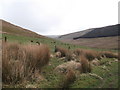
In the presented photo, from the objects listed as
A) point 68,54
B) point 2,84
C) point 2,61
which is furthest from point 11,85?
point 68,54

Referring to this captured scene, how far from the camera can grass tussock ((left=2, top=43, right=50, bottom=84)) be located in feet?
20.3

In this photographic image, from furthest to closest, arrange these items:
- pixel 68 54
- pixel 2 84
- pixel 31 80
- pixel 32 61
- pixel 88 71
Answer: pixel 68 54
pixel 88 71
pixel 32 61
pixel 31 80
pixel 2 84

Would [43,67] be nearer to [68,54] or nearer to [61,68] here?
[61,68]

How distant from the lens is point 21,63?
647 cm

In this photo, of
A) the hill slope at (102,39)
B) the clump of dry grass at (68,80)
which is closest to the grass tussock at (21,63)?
the clump of dry grass at (68,80)

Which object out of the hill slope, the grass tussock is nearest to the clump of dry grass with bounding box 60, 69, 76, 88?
the grass tussock

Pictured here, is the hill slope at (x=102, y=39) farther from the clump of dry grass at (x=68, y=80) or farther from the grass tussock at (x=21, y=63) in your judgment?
the clump of dry grass at (x=68, y=80)

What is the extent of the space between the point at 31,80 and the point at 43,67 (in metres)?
1.95

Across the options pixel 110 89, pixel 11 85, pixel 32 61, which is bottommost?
pixel 110 89

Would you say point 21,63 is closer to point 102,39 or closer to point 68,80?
point 68,80

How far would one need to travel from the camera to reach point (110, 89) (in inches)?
277

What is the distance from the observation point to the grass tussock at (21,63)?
618cm

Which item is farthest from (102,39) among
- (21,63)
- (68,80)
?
(21,63)

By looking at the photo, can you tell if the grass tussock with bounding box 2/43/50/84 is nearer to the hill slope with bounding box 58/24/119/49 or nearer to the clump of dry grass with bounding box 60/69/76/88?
the clump of dry grass with bounding box 60/69/76/88
